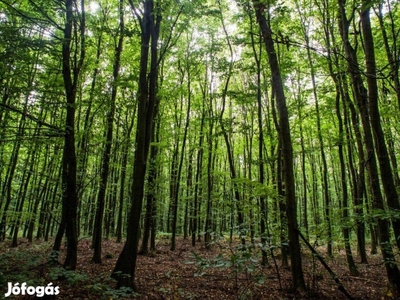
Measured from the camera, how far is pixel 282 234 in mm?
7125

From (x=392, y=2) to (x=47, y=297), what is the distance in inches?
529

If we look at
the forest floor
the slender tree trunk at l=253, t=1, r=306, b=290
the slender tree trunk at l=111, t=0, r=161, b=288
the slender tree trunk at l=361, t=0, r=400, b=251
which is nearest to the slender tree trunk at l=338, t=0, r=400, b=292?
the slender tree trunk at l=361, t=0, r=400, b=251

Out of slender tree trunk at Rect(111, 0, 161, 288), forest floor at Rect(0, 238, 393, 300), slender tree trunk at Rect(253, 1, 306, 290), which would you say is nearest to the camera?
forest floor at Rect(0, 238, 393, 300)

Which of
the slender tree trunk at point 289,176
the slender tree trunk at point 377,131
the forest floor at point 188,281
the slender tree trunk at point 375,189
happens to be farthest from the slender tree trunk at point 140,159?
the slender tree trunk at point 377,131

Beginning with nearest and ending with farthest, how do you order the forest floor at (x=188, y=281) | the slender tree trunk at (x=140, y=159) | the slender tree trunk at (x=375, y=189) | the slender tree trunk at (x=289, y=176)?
the forest floor at (x=188, y=281), the slender tree trunk at (x=375, y=189), the slender tree trunk at (x=289, y=176), the slender tree trunk at (x=140, y=159)

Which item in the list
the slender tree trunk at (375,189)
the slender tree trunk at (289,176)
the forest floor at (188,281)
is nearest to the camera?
the forest floor at (188,281)

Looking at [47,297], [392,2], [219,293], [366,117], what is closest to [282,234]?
[219,293]

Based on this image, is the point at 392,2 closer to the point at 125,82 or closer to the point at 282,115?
the point at 282,115

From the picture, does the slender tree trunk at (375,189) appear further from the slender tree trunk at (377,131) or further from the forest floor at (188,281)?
the forest floor at (188,281)

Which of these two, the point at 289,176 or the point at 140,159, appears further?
the point at 140,159

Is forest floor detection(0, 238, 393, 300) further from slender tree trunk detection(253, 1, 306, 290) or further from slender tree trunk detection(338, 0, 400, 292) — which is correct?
slender tree trunk detection(338, 0, 400, 292)

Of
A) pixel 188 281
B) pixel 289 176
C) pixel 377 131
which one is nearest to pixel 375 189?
pixel 377 131

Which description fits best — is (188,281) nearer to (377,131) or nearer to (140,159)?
(140,159)

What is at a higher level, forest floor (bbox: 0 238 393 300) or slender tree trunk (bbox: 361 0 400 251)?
slender tree trunk (bbox: 361 0 400 251)
